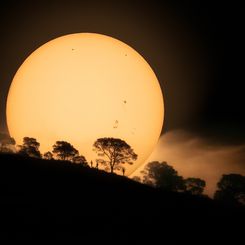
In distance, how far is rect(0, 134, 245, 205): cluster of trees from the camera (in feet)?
253

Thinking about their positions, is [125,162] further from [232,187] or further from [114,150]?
[232,187]

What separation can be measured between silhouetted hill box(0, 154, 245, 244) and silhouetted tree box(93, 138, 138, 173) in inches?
1089

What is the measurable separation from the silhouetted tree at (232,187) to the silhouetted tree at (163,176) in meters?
12.3

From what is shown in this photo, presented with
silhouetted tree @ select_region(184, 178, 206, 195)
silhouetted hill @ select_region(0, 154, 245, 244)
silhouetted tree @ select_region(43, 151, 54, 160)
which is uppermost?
silhouetted tree @ select_region(184, 178, 206, 195)

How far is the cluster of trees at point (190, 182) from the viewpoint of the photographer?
90.9 metres

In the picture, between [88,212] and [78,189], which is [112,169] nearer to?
[78,189]

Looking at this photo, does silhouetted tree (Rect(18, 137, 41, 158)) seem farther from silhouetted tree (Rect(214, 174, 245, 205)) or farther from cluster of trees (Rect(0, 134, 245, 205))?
silhouetted tree (Rect(214, 174, 245, 205))

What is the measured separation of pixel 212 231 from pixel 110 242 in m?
15.0

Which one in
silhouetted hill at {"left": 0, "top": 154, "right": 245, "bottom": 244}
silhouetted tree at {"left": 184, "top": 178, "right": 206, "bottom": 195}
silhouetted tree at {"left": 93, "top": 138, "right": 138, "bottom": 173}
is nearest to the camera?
silhouetted hill at {"left": 0, "top": 154, "right": 245, "bottom": 244}

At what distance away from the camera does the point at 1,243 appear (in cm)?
2112

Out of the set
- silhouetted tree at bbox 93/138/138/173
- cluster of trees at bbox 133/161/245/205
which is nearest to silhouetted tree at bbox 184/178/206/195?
cluster of trees at bbox 133/161/245/205

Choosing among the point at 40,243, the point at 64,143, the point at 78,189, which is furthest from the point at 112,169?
the point at 40,243

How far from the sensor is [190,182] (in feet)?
336

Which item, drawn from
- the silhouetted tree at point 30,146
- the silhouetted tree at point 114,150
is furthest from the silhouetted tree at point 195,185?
the silhouetted tree at point 30,146
